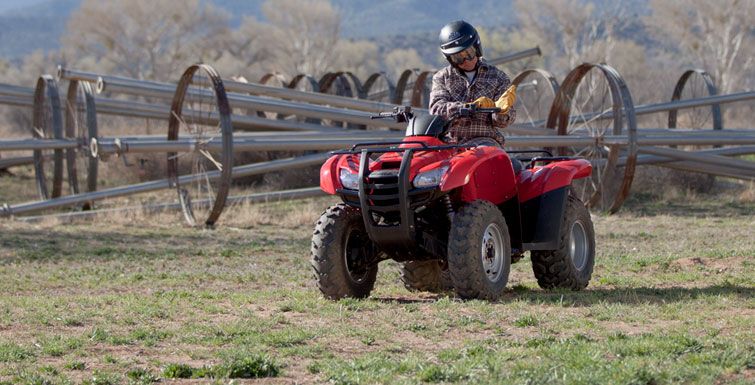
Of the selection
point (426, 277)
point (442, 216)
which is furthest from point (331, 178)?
point (426, 277)

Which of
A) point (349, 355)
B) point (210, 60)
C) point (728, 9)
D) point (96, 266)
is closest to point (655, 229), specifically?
point (96, 266)

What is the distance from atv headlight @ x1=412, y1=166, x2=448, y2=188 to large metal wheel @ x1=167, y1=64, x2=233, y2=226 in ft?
25.1

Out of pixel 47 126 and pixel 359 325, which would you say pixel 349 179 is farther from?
pixel 47 126

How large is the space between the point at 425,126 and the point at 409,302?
4.21 ft

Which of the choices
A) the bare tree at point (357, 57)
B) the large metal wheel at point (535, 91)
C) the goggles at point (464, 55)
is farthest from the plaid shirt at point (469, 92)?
the bare tree at point (357, 57)

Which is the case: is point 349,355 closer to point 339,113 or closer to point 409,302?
point 409,302

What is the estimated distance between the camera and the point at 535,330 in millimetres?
7387

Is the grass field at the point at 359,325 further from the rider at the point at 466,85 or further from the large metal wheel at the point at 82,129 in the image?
the large metal wheel at the point at 82,129

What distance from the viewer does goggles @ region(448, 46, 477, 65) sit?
8.97 m

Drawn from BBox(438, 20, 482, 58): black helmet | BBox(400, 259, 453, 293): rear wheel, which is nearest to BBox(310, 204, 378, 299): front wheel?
BBox(400, 259, 453, 293): rear wheel

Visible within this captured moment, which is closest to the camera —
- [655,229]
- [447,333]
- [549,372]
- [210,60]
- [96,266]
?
[549,372]

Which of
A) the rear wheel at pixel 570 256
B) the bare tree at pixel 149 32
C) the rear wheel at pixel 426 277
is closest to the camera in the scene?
the rear wheel at pixel 570 256

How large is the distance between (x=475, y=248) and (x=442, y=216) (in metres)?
0.50

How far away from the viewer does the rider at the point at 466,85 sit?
8883mm
